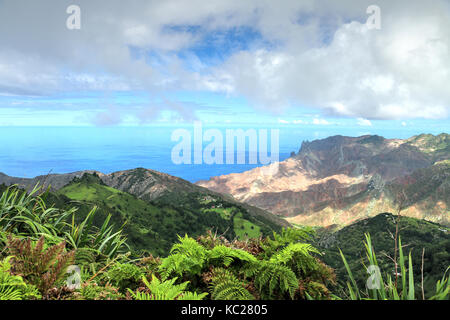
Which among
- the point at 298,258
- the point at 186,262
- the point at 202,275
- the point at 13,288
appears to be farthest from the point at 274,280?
the point at 13,288

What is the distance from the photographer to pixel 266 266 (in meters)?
2.82

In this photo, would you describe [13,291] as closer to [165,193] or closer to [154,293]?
[154,293]

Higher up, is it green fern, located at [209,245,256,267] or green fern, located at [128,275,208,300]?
green fern, located at [209,245,256,267]

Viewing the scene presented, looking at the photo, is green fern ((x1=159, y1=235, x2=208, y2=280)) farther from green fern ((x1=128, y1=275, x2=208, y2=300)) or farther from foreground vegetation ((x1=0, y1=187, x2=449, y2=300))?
green fern ((x1=128, y1=275, x2=208, y2=300))

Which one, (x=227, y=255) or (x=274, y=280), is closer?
(x=274, y=280)

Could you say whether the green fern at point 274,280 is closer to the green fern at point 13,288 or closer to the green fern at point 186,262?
the green fern at point 186,262

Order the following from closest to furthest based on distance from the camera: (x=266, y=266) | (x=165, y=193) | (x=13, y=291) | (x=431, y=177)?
(x=13, y=291) < (x=266, y=266) < (x=165, y=193) < (x=431, y=177)

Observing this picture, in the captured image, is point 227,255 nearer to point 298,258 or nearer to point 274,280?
point 274,280

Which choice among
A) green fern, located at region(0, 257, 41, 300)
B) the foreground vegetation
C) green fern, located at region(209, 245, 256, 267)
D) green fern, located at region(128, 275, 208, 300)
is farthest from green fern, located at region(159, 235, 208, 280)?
green fern, located at region(0, 257, 41, 300)

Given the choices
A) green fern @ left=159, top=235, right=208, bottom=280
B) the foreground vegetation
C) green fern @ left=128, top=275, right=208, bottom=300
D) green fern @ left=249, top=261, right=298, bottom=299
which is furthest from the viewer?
green fern @ left=159, top=235, right=208, bottom=280

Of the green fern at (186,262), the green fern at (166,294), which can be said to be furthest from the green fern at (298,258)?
the green fern at (166,294)

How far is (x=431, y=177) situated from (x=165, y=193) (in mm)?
159154

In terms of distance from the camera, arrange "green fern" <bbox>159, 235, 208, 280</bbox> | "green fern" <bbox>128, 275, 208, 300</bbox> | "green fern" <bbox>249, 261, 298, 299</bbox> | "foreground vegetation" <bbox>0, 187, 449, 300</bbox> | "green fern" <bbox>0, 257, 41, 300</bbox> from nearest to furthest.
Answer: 1. "green fern" <bbox>0, 257, 41, 300</bbox>
2. "green fern" <bbox>128, 275, 208, 300</bbox>
3. "foreground vegetation" <bbox>0, 187, 449, 300</bbox>
4. "green fern" <bbox>249, 261, 298, 299</bbox>
5. "green fern" <bbox>159, 235, 208, 280</bbox>
